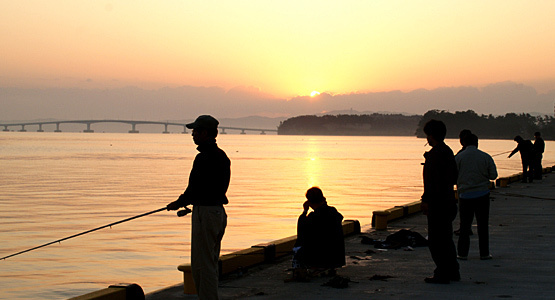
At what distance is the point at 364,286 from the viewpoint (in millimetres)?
8938

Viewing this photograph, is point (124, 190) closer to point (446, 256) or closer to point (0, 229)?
point (0, 229)

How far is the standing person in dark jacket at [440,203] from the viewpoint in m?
9.00

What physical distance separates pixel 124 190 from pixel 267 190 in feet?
22.6

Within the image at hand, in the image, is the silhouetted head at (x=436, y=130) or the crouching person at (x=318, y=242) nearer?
the silhouetted head at (x=436, y=130)

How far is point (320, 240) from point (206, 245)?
102 inches

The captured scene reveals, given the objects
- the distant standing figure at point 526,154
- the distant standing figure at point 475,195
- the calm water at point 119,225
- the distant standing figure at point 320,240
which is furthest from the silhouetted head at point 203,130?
the distant standing figure at point 526,154

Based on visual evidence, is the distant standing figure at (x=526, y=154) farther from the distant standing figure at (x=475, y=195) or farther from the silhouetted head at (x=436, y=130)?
Answer: the silhouetted head at (x=436, y=130)

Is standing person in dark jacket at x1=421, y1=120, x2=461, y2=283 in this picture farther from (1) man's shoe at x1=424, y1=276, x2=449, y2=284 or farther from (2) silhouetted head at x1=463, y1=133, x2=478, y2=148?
(2) silhouetted head at x1=463, y1=133, x2=478, y2=148

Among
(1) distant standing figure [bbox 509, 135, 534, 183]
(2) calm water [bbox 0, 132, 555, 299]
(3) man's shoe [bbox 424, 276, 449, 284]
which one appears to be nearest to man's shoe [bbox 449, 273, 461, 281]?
(3) man's shoe [bbox 424, 276, 449, 284]

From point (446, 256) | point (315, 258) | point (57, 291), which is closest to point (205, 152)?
point (315, 258)

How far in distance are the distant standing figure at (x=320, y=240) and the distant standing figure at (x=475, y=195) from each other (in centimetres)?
252

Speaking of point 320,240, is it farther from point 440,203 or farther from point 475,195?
point 475,195

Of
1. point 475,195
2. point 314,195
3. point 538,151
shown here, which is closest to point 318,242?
point 314,195

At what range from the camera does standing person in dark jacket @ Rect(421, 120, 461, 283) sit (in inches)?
354
